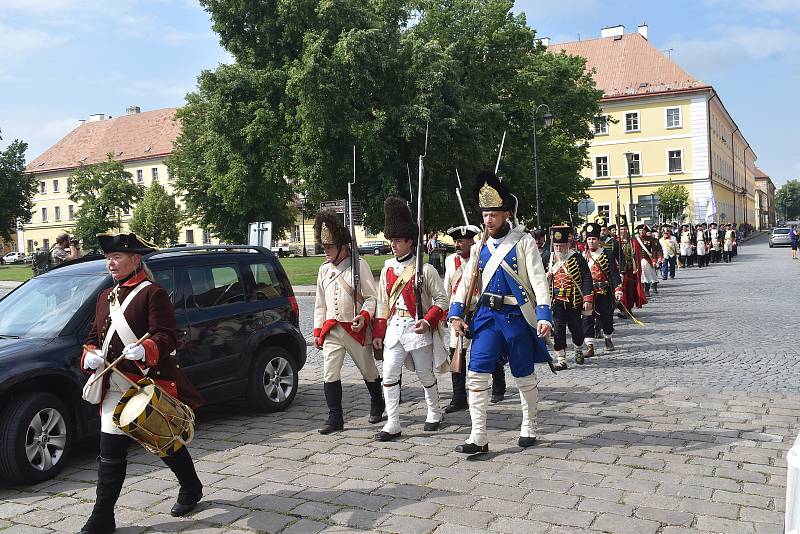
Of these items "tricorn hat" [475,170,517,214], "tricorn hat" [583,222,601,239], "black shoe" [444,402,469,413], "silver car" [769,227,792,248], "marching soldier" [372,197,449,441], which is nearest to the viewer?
"tricorn hat" [475,170,517,214]

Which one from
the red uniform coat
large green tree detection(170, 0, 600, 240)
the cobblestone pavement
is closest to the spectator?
the cobblestone pavement

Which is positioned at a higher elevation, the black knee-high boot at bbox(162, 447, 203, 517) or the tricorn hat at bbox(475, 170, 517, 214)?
the tricorn hat at bbox(475, 170, 517, 214)

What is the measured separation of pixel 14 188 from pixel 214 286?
213ft

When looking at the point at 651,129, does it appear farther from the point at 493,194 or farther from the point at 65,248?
the point at 493,194

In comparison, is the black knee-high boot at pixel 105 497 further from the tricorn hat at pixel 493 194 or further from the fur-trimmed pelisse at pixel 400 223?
the tricorn hat at pixel 493 194

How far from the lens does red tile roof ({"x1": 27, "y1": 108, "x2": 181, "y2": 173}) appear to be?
89.3 meters

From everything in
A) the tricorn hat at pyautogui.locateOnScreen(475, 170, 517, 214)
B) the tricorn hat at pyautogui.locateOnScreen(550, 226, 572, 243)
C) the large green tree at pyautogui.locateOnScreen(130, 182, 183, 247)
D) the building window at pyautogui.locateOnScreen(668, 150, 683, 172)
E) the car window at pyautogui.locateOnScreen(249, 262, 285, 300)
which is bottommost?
the car window at pyautogui.locateOnScreen(249, 262, 285, 300)

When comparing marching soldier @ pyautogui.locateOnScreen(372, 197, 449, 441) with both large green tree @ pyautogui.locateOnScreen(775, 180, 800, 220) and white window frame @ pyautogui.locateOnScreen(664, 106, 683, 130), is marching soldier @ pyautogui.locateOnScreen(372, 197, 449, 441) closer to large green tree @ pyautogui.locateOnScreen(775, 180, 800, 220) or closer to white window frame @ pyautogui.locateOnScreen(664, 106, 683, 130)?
white window frame @ pyautogui.locateOnScreen(664, 106, 683, 130)

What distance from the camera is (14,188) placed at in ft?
212

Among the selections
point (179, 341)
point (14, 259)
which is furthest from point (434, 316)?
point (14, 259)

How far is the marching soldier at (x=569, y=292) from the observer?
10.4 m

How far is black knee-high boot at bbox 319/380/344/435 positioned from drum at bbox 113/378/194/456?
235 centimetres

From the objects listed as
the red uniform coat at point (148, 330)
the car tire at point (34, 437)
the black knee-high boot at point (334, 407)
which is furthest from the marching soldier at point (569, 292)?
the red uniform coat at point (148, 330)

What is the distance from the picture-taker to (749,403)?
7570mm
